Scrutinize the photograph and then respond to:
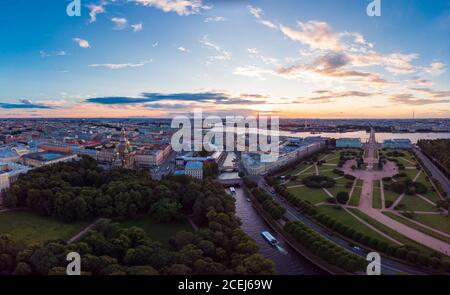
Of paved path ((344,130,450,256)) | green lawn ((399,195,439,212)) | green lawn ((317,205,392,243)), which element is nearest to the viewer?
paved path ((344,130,450,256))

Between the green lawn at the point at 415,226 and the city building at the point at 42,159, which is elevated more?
the city building at the point at 42,159

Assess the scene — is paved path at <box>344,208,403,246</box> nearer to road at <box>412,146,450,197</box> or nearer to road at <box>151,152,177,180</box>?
road at <box>412,146,450,197</box>

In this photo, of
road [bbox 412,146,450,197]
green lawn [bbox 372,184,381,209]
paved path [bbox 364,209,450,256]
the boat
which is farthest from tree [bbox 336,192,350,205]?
road [bbox 412,146,450,197]

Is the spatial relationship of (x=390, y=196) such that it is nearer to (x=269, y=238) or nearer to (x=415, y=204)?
(x=415, y=204)

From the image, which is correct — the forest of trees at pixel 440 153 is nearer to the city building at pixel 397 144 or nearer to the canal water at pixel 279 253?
the city building at pixel 397 144

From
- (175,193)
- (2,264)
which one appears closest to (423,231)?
(175,193)

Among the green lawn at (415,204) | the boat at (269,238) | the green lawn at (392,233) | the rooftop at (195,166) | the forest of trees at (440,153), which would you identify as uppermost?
the forest of trees at (440,153)

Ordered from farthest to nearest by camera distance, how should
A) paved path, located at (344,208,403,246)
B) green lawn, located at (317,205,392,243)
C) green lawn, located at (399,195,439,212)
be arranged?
green lawn, located at (399,195,439,212) < green lawn, located at (317,205,392,243) < paved path, located at (344,208,403,246)

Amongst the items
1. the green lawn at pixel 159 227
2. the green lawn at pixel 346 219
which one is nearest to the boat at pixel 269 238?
the green lawn at pixel 159 227
